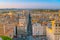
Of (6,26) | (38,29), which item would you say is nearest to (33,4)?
(38,29)

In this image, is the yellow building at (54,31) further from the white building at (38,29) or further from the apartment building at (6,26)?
the apartment building at (6,26)

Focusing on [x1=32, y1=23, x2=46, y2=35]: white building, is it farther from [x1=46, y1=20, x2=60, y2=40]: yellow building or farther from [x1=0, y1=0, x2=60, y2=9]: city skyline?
[x1=0, y1=0, x2=60, y2=9]: city skyline

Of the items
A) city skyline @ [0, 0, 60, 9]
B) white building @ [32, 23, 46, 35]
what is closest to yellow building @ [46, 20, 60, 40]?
white building @ [32, 23, 46, 35]

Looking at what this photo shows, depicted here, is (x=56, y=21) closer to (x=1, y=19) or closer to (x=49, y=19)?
(x=49, y=19)

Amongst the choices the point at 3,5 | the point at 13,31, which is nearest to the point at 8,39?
the point at 13,31

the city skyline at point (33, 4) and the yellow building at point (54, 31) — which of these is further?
the city skyline at point (33, 4)

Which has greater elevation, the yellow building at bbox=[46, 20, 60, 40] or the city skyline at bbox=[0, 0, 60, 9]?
the city skyline at bbox=[0, 0, 60, 9]

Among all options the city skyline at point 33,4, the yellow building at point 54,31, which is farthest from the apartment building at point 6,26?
the yellow building at point 54,31

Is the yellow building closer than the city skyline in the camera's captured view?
Yes

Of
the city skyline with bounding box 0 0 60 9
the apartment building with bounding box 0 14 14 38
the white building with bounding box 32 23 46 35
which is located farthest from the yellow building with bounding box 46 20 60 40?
the apartment building with bounding box 0 14 14 38
